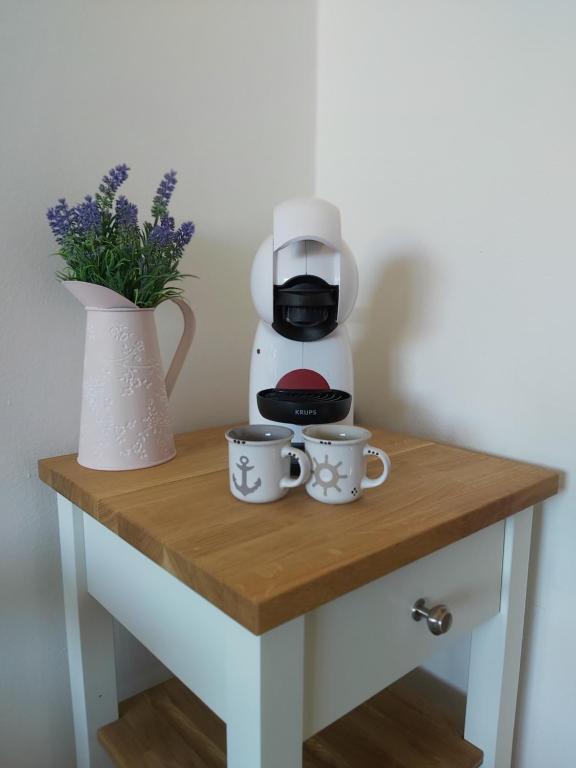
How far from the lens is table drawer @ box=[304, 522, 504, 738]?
491 millimetres

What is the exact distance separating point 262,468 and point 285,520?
6 cm

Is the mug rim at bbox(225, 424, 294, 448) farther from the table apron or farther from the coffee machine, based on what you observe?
the table apron

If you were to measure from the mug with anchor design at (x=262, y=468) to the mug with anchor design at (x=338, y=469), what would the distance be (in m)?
0.01

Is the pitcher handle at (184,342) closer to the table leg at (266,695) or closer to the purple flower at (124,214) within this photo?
the purple flower at (124,214)

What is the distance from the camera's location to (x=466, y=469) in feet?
2.31

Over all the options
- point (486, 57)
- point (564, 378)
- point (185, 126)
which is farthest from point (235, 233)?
point (564, 378)

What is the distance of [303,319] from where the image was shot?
2.35 ft

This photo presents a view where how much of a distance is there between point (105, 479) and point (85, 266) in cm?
26

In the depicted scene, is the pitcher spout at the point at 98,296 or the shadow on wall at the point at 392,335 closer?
the pitcher spout at the point at 98,296

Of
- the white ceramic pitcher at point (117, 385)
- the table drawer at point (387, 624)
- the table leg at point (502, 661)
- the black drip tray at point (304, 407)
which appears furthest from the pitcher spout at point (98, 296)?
the table leg at point (502, 661)

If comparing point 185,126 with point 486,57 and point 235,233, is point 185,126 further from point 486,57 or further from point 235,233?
point 486,57

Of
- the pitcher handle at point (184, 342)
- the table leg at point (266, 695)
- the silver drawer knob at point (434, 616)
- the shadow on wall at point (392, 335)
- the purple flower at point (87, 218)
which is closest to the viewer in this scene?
the table leg at point (266, 695)

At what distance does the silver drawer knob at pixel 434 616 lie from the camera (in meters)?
0.55

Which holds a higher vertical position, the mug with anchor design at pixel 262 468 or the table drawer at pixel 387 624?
the mug with anchor design at pixel 262 468
